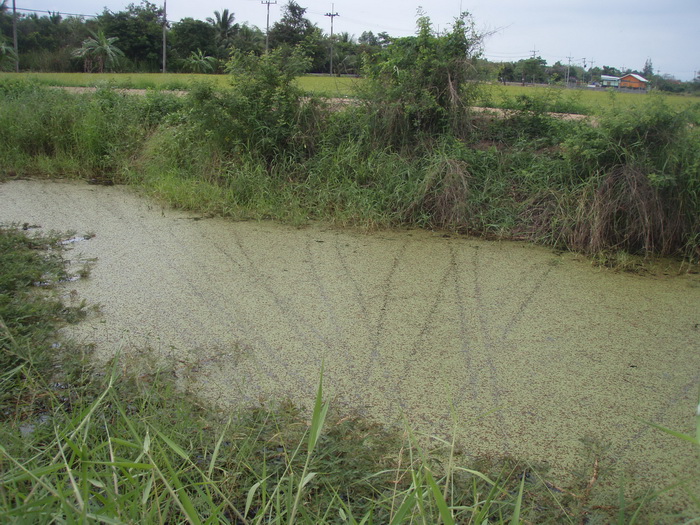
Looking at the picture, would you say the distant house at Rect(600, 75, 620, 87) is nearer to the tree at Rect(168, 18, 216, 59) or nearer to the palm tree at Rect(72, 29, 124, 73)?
the palm tree at Rect(72, 29, 124, 73)

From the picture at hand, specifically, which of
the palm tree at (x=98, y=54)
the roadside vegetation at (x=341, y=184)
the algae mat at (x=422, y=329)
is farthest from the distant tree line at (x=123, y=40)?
the algae mat at (x=422, y=329)

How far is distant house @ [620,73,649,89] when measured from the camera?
11.8ft

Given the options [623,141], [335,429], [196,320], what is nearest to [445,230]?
[623,141]

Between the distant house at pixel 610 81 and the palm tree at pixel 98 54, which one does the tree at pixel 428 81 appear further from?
the palm tree at pixel 98 54

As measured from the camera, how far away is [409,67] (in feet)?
13.3

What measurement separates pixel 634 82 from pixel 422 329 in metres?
2.54

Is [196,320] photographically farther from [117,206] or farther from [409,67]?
[409,67]

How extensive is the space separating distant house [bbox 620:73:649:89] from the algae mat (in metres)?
1.38

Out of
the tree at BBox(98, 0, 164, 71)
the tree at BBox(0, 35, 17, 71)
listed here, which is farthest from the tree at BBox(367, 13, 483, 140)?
the tree at BBox(98, 0, 164, 71)

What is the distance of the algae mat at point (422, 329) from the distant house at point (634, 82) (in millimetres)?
1380

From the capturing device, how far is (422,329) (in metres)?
2.20

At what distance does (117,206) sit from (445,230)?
2269 millimetres

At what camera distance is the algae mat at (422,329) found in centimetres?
166

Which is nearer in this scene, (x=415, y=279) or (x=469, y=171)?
(x=415, y=279)
